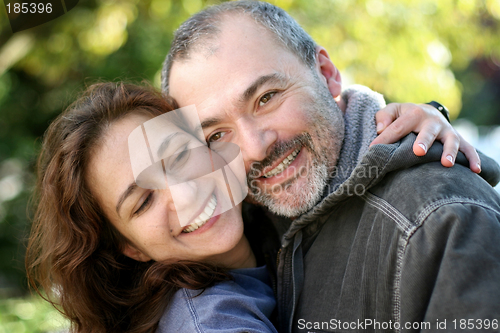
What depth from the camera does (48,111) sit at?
16.7 ft

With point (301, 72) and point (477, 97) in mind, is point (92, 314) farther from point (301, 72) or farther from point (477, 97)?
point (477, 97)

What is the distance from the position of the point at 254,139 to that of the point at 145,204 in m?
0.59

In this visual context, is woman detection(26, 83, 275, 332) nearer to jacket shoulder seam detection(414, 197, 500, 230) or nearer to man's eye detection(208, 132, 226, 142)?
man's eye detection(208, 132, 226, 142)

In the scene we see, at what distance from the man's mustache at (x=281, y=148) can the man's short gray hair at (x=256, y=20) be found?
0.44 metres

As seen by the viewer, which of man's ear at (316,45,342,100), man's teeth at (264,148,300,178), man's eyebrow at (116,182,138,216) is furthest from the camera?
man's ear at (316,45,342,100)

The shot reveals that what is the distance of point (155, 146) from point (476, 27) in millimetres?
4904

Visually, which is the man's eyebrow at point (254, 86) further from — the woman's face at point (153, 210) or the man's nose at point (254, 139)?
the woman's face at point (153, 210)

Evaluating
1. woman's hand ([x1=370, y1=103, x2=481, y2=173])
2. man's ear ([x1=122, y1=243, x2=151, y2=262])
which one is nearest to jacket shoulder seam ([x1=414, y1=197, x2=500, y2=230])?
woman's hand ([x1=370, y1=103, x2=481, y2=173])

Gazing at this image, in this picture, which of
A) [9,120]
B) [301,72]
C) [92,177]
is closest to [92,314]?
[92,177]

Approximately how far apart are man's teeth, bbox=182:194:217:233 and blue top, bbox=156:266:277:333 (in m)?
0.28

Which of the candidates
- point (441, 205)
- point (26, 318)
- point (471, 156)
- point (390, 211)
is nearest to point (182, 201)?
point (390, 211)

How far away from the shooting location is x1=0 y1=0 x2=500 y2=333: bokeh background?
392 cm

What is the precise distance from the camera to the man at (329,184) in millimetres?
1200

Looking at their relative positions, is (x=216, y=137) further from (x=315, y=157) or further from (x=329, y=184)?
(x=329, y=184)
